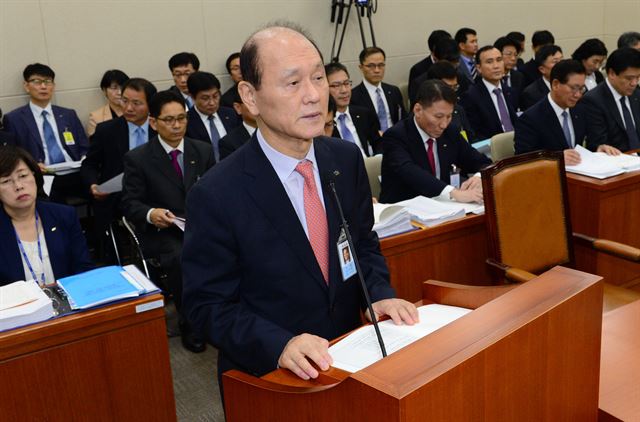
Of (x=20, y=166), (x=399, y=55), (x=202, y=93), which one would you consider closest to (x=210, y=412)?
(x=20, y=166)

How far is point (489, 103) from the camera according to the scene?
5.88 meters

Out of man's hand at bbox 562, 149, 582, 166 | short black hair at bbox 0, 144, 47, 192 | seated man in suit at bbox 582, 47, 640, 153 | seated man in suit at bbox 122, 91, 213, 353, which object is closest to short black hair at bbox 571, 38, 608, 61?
seated man in suit at bbox 582, 47, 640, 153

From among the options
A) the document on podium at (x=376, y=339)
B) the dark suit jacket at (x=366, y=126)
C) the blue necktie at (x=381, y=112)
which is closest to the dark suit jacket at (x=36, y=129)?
the dark suit jacket at (x=366, y=126)

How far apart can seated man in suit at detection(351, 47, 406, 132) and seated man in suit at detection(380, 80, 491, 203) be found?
2343 millimetres

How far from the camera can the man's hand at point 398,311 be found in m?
1.37

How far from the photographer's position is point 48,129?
17.5 ft

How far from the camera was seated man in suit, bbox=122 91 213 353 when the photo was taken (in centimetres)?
363

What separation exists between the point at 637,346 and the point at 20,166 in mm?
2387

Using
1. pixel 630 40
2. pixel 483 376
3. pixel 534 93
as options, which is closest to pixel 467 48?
pixel 534 93

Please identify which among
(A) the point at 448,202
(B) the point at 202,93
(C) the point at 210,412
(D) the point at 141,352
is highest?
(B) the point at 202,93

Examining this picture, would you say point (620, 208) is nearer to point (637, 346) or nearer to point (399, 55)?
point (637, 346)

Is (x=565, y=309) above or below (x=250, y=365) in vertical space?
above

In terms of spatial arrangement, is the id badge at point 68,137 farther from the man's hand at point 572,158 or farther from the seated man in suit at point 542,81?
the seated man in suit at point 542,81

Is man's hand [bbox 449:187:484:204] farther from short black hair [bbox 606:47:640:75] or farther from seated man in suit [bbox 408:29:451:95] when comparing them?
seated man in suit [bbox 408:29:451:95]
